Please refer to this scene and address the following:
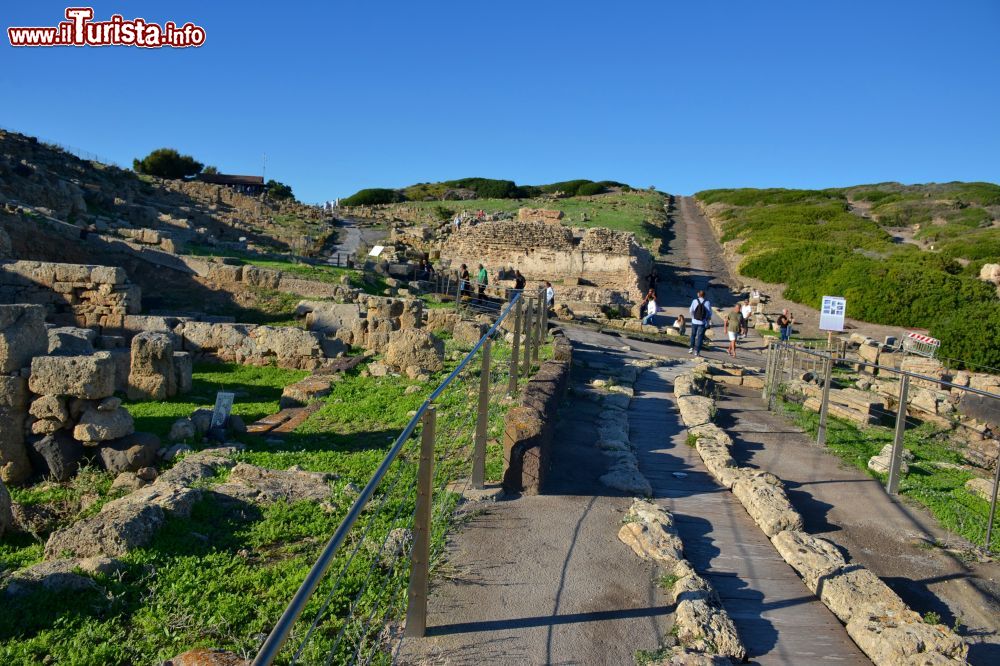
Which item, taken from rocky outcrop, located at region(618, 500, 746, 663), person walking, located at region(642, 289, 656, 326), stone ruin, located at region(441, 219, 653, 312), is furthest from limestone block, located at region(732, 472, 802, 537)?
stone ruin, located at region(441, 219, 653, 312)

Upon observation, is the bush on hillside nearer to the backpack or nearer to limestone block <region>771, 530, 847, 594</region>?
the backpack

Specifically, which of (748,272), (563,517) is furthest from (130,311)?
(748,272)

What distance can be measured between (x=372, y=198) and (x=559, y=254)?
1856 inches

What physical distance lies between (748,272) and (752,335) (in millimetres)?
13821

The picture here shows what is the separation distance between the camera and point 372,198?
73.1m

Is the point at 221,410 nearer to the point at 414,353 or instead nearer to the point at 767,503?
the point at 414,353

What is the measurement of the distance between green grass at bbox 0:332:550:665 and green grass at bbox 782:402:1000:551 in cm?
415

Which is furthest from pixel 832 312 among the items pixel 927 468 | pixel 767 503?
pixel 767 503

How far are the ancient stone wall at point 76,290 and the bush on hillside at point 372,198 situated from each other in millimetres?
57580

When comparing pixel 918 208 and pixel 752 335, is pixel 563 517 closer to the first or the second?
pixel 752 335

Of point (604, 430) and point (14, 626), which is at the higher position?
point (604, 430)

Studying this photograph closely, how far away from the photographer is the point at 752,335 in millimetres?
23844

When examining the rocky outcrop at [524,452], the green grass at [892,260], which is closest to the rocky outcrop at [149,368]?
the rocky outcrop at [524,452]

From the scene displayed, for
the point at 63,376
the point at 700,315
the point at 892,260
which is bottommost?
the point at 63,376
